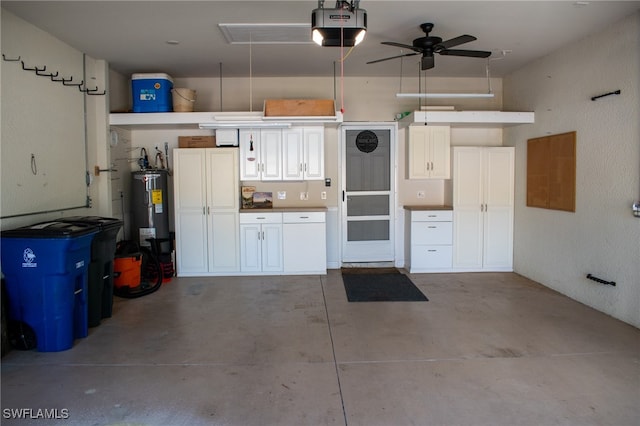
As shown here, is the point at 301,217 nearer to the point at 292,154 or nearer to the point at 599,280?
the point at 292,154

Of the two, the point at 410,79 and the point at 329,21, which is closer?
the point at 329,21

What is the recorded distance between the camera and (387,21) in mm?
4242

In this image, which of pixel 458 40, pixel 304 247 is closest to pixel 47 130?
pixel 304 247

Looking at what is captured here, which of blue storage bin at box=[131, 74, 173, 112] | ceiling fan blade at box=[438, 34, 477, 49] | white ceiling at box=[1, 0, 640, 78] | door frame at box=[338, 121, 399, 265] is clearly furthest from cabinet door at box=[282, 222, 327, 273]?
ceiling fan blade at box=[438, 34, 477, 49]

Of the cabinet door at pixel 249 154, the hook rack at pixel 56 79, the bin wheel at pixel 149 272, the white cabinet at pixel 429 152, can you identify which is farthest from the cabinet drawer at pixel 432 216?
the hook rack at pixel 56 79

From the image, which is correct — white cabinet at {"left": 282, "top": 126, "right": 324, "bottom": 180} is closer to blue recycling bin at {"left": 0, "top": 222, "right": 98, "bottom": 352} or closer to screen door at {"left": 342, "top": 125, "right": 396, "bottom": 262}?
screen door at {"left": 342, "top": 125, "right": 396, "bottom": 262}

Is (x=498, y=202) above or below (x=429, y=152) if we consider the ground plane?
below

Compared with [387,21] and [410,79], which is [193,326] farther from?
[410,79]

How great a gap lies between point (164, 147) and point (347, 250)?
3350 mm

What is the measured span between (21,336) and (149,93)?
3.50 meters

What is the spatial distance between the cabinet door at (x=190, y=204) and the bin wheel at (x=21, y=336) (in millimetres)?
2689

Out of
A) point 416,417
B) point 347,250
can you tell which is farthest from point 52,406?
point 347,250

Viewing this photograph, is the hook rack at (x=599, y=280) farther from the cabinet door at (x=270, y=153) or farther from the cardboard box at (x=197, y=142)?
the cardboard box at (x=197, y=142)

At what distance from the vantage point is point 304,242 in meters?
6.23
